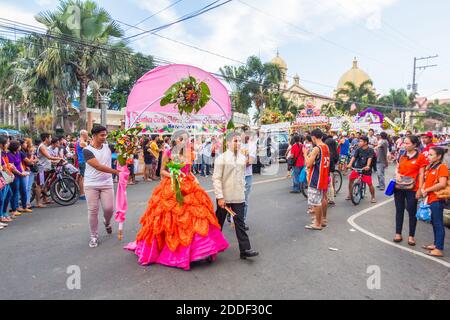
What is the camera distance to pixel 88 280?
3811mm

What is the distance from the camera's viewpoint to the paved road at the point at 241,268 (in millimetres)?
3555

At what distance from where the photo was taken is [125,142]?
17.0ft

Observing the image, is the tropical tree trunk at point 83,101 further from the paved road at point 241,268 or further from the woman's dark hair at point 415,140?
the woman's dark hair at point 415,140

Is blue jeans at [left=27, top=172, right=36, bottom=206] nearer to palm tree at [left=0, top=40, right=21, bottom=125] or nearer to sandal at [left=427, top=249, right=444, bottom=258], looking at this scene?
sandal at [left=427, top=249, right=444, bottom=258]

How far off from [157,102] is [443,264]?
4815mm

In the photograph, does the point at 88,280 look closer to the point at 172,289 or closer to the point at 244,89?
the point at 172,289

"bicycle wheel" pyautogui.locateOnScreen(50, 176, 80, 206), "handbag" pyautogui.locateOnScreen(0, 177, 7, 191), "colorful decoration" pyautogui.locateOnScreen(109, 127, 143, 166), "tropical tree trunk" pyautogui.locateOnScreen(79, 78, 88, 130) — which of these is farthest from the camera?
"tropical tree trunk" pyautogui.locateOnScreen(79, 78, 88, 130)

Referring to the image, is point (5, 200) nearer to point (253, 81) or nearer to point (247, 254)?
point (247, 254)

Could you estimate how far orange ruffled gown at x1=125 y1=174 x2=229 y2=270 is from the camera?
415 cm

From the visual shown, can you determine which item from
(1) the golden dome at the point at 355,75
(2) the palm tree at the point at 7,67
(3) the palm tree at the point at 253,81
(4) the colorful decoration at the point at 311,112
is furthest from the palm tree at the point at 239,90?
(1) the golden dome at the point at 355,75

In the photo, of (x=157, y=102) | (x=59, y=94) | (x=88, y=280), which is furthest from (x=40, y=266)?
(x=59, y=94)

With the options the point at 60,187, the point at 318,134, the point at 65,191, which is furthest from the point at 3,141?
the point at 318,134

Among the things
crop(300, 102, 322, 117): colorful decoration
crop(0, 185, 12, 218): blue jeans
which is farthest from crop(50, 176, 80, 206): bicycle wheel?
crop(300, 102, 322, 117): colorful decoration

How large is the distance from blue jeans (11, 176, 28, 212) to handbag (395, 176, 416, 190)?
7.57 m
